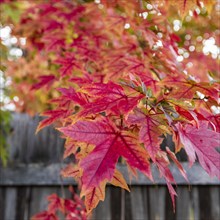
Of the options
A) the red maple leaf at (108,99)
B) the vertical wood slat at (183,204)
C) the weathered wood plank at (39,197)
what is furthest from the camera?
the weathered wood plank at (39,197)

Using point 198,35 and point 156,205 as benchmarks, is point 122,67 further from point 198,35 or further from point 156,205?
point 198,35

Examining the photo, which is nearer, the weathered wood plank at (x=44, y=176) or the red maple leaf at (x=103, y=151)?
the red maple leaf at (x=103, y=151)

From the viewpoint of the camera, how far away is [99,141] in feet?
2.98

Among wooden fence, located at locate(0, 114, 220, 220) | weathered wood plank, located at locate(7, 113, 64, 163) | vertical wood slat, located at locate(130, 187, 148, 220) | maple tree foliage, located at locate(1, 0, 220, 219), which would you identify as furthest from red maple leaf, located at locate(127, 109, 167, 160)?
weathered wood plank, located at locate(7, 113, 64, 163)

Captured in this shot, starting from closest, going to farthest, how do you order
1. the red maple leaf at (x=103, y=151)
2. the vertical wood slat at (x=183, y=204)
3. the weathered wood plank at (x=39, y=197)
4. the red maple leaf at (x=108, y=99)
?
1. the red maple leaf at (x=103, y=151)
2. the red maple leaf at (x=108, y=99)
3. the vertical wood slat at (x=183, y=204)
4. the weathered wood plank at (x=39, y=197)

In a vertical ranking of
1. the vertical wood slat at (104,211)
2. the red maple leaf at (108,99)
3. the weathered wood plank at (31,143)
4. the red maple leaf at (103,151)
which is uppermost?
the weathered wood plank at (31,143)

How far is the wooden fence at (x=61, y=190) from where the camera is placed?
7.41 feet

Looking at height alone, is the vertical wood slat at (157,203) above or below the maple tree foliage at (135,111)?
below

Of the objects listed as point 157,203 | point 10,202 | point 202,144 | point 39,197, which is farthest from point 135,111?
point 10,202

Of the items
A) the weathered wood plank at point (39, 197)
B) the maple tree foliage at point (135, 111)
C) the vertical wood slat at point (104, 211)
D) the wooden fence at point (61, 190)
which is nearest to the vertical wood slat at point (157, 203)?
the wooden fence at point (61, 190)

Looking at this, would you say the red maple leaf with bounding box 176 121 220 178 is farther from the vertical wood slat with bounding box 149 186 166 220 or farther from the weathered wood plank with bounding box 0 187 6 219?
the weathered wood plank with bounding box 0 187 6 219

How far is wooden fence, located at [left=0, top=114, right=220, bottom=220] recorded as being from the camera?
7.41 feet

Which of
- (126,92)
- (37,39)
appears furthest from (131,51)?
(37,39)

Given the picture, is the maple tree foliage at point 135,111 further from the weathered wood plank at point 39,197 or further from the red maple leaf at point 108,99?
the weathered wood plank at point 39,197
